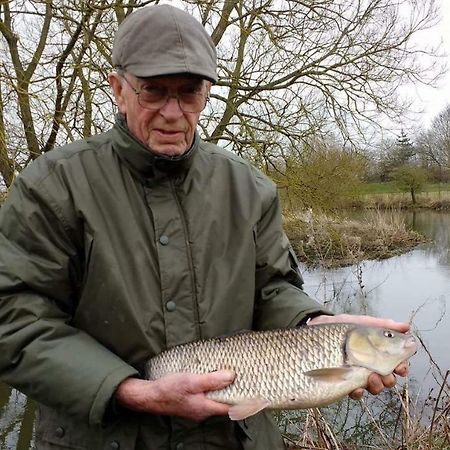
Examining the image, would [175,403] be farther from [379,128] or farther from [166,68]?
[379,128]

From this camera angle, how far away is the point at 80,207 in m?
1.88

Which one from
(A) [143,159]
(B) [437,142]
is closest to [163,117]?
(A) [143,159]

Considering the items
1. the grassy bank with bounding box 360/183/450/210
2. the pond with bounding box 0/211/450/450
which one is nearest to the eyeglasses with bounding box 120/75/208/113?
the pond with bounding box 0/211/450/450

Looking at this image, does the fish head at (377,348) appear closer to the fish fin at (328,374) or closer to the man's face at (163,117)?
the fish fin at (328,374)

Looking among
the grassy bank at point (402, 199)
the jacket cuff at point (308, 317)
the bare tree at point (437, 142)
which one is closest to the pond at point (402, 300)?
the jacket cuff at point (308, 317)

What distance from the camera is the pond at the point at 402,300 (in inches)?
246

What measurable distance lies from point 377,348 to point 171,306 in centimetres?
81

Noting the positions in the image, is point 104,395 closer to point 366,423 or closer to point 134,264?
point 134,264

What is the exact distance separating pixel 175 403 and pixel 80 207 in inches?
26.1

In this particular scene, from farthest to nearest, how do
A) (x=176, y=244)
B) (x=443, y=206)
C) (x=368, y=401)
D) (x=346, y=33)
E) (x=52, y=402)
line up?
1. (x=443, y=206)
2. (x=346, y=33)
3. (x=368, y=401)
4. (x=176, y=244)
5. (x=52, y=402)

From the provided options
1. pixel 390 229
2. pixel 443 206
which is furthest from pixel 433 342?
pixel 443 206

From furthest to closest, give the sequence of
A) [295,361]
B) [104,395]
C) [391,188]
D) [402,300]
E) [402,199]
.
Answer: [391,188], [402,199], [402,300], [295,361], [104,395]

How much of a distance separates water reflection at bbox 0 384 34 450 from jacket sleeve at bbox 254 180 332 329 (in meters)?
4.35

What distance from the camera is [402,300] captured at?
35.5 feet
